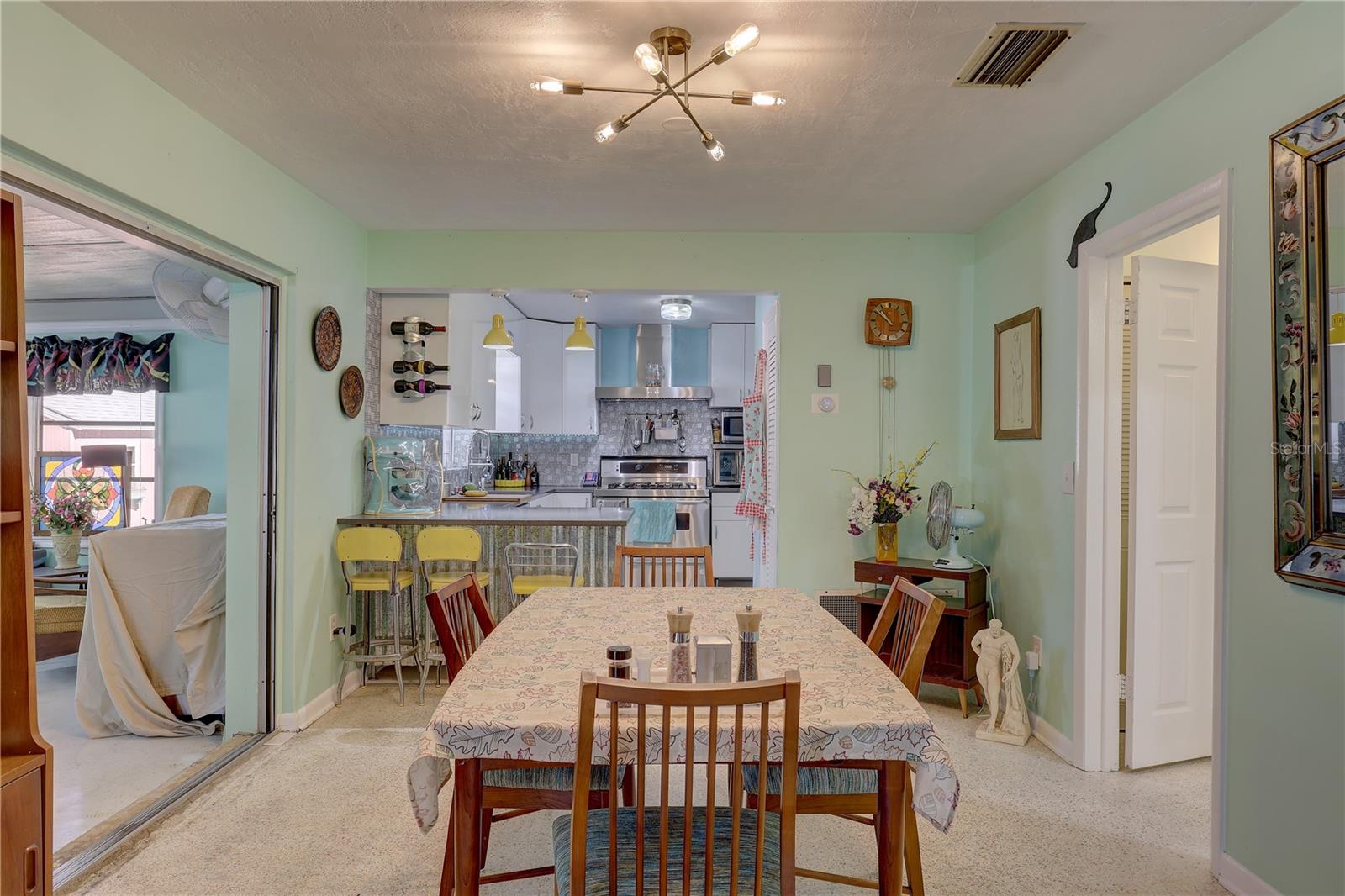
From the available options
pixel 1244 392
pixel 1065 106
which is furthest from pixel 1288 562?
pixel 1065 106

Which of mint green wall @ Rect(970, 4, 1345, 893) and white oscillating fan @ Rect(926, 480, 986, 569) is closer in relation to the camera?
mint green wall @ Rect(970, 4, 1345, 893)

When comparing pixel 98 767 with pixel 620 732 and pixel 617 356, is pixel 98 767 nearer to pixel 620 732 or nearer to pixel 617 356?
pixel 620 732

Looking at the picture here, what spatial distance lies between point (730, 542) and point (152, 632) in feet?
14.4

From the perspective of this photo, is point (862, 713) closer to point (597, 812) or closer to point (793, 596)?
point (597, 812)

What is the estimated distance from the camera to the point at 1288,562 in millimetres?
1939

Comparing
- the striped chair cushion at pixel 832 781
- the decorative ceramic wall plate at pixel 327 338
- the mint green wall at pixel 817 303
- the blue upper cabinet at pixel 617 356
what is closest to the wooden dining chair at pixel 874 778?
the striped chair cushion at pixel 832 781

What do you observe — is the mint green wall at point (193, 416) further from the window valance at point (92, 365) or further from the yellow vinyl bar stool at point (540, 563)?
the yellow vinyl bar stool at point (540, 563)

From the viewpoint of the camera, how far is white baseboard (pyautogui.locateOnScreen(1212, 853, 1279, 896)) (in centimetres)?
202

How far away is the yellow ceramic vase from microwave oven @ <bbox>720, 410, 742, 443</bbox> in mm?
3156

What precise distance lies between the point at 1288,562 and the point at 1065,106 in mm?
1594

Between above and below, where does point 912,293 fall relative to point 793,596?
above

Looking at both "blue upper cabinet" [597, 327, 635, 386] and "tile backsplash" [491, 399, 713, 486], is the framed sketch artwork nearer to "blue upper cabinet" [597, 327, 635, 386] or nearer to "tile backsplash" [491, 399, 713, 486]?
"tile backsplash" [491, 399, 713, 486]

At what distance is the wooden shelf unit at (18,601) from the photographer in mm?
1520

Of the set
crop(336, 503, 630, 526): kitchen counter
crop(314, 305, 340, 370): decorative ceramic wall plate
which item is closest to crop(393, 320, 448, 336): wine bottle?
crop(314, 305, 340, 370): decorative ceramic wall plate
